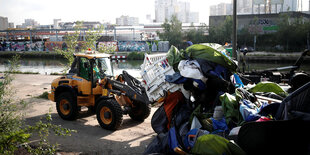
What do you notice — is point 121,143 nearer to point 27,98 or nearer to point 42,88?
point 27,98

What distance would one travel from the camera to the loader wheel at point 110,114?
7.67m

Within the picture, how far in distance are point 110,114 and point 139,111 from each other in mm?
1128

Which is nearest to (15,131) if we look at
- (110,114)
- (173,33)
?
(110,114)

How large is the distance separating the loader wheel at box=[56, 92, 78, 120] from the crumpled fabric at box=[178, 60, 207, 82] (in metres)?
4.23

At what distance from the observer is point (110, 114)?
787 centimetres

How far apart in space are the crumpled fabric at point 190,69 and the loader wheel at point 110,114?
2539 millimetres

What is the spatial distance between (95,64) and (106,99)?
4.16ft

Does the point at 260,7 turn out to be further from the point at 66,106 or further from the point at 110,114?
the point at 110,114

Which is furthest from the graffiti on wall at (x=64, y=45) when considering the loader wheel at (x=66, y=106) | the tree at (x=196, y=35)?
the loader wheel at (x=66, y=106)

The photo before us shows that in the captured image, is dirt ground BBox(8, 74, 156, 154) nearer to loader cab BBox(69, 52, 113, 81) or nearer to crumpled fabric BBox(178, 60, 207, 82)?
loader cab BBox(69, 52, 113, 81)

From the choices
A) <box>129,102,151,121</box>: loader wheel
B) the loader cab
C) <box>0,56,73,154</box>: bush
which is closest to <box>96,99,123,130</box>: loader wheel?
<box>129,102,151,121</box>: loader wheel

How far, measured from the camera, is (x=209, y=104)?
19.8ft

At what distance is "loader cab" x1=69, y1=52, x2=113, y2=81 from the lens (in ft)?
28.3

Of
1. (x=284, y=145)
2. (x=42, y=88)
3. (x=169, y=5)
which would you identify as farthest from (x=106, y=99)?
(x=169, y=5)
